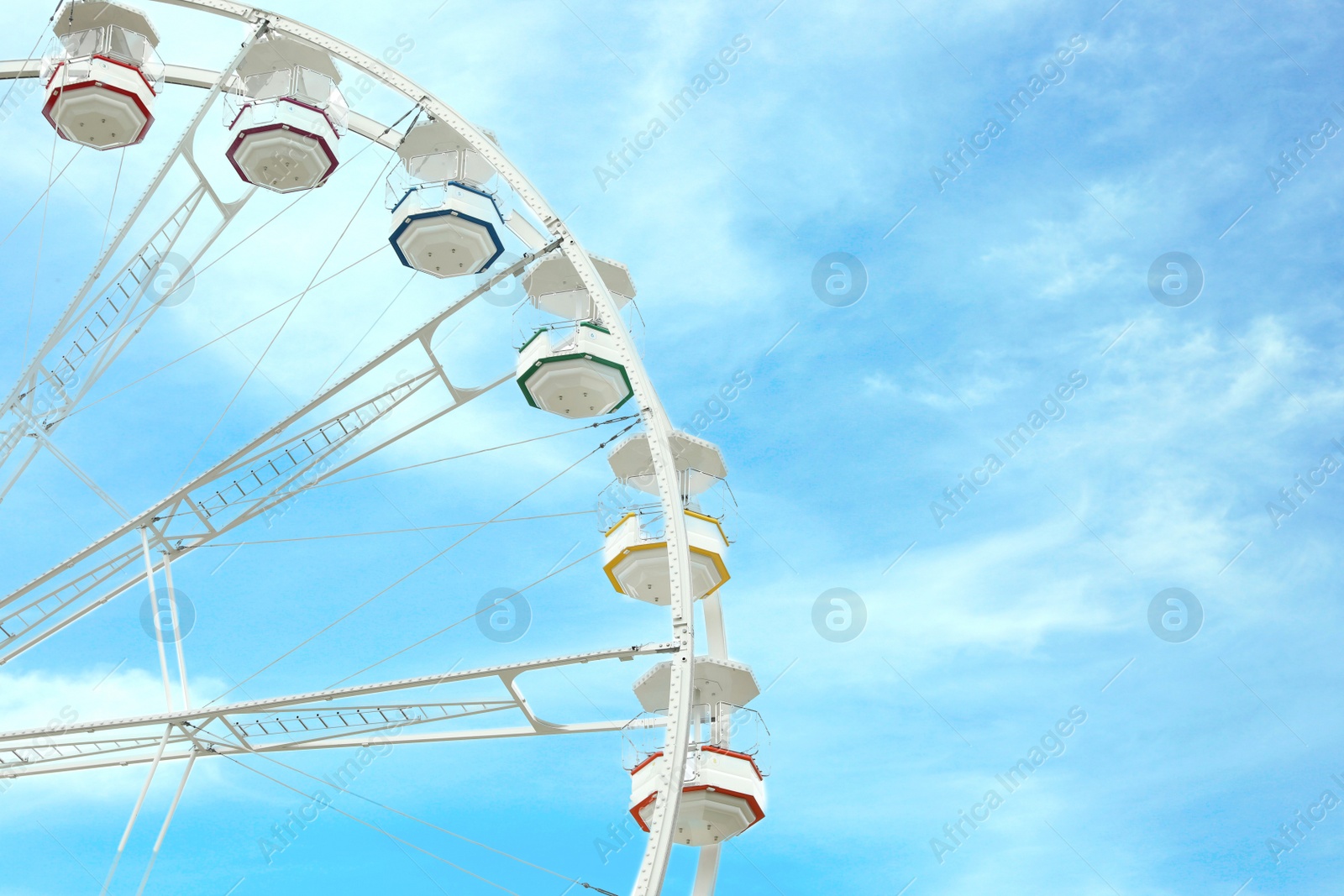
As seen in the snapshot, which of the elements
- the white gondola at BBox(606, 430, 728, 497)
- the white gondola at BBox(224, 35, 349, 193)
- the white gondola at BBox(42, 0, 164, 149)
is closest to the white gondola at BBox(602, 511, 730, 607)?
the white gondola at BBox(606, 430, 728, 497)

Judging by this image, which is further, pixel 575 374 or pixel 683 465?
pixel 683 465

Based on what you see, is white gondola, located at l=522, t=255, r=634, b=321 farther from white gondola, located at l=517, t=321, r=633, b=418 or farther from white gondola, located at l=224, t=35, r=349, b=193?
white gondola, located at l=224, t=35, r=349, b=193

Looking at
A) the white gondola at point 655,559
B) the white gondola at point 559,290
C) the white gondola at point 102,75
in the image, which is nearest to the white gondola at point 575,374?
the white gondola at point 559,290

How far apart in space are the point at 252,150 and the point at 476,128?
3713 millimetres

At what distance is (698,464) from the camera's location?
24.6 metres

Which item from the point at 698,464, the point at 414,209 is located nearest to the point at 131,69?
the point at 414,209

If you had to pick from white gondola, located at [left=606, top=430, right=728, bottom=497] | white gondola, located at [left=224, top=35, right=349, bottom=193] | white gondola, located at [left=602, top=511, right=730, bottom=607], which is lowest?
white gondola, located at [left=602, top=511, right=730, bottom=607]

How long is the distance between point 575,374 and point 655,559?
3.33 meters

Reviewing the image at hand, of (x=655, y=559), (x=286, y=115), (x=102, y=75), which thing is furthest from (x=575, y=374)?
(x=102, y=75)

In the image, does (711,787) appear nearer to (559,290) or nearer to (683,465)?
(683,465)

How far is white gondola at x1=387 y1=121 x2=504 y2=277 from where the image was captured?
2417 centimetres

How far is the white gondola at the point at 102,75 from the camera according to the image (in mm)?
23875

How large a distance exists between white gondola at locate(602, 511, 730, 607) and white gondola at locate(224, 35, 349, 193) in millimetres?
8119

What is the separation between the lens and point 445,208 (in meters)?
24.0
